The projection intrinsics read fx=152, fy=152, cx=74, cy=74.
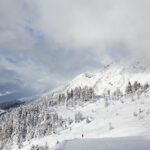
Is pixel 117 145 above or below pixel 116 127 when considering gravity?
below

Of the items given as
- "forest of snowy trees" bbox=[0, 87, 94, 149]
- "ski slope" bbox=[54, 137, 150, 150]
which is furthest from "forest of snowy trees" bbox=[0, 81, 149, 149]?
"ski slope" bbox=[54, 137, 150, 150]

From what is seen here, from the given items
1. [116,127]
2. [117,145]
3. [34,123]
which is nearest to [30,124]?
[34,123]

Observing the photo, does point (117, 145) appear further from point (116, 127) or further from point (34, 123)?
point (34, 123)

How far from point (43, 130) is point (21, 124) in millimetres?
17671

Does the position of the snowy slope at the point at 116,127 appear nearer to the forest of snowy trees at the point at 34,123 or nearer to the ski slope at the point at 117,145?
the ski slope at the point at 117,145

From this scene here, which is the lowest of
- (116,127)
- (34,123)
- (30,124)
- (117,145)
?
(117,145)

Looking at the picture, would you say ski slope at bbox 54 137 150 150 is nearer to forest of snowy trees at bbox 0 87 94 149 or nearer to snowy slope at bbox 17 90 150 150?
snowy slope at bbox 17 90 150 150

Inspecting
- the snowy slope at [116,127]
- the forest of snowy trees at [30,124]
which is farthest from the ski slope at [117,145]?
the forest of snowy trees at [30,124]

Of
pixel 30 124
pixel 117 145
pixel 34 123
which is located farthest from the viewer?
pixel 34 123

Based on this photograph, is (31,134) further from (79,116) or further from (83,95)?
(83,95)

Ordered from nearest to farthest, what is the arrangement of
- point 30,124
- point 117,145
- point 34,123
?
point 117,145 < point 30,124 < point 34,123

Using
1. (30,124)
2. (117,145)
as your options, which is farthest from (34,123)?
(117,145)

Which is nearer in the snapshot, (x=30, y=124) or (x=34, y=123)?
(x=30, y=124)

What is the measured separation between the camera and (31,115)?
74062 mm
